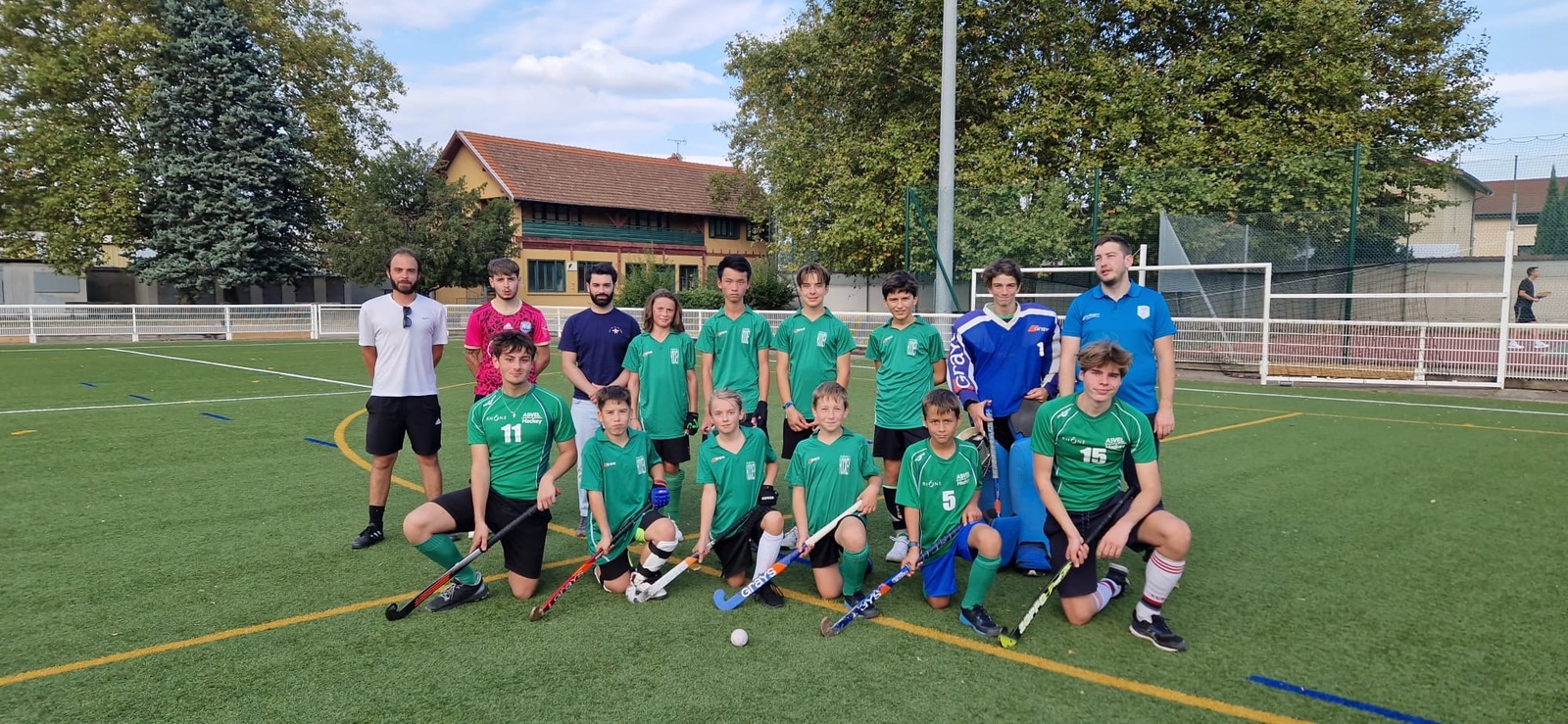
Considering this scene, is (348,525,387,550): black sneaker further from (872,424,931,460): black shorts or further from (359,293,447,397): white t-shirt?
(872,424,931,460): black shorts

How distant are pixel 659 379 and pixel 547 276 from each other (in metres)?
36.5

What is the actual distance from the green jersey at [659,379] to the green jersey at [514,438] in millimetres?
1075

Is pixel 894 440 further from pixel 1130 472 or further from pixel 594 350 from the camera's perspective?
pixel 594 350

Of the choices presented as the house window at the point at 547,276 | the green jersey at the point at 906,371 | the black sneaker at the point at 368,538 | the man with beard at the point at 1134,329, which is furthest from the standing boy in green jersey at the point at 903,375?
the house window at the point at 547,276

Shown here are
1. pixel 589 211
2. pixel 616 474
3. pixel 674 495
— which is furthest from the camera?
pixel 589 211

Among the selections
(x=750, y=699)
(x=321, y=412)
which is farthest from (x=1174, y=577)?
(x=321, y=412)

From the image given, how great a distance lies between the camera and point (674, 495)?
22.2 ft

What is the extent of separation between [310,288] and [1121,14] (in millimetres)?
36910

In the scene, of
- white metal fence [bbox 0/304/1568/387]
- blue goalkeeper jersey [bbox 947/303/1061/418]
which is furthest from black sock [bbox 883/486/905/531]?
white metal fence [bbox 0/304/1568/387]

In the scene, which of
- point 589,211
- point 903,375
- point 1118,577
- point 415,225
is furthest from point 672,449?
point 589,211

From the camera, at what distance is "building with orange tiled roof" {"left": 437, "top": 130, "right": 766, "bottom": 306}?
39.2 metres

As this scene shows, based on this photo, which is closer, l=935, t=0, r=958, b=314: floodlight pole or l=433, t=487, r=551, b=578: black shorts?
l=433, t=487, r=551, b=578: black shorts

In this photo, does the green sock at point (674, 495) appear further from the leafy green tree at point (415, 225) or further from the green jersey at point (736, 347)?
the leafy green tree at point (415, 225)

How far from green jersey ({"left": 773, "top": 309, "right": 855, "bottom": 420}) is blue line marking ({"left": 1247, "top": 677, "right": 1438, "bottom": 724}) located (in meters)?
2.95
